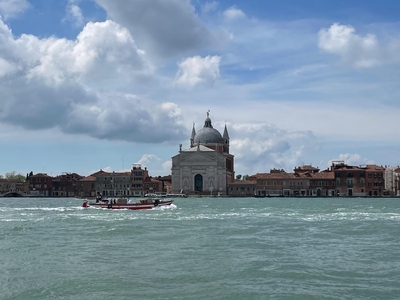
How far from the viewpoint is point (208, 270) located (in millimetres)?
17547

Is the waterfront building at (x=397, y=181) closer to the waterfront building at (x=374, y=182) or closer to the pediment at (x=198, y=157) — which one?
the waterfront building at (x=374, y=182)

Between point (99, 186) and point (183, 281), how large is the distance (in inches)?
4454

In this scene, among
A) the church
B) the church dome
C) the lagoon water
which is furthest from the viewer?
the church dome

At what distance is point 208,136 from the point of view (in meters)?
131

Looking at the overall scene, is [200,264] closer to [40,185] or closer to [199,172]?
[199,172]

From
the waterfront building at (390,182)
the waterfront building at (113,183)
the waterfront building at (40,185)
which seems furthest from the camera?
the waterfront building at (40,185)

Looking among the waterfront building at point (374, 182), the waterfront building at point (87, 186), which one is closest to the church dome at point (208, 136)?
the waterfront building at point (87, 186)

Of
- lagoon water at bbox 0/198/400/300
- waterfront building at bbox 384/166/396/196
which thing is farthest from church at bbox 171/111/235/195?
lagoon water at bbox 0/198/400/300

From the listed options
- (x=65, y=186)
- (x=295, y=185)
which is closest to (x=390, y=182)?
(x=295, y=185)

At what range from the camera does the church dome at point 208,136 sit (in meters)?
131

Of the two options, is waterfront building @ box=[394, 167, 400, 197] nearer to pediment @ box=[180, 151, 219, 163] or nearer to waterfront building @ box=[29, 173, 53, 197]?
pediment @ box=[180, 151, 219, 163]

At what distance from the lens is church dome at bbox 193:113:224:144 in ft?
429

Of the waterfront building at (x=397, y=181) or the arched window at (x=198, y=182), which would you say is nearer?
the waterfront building at (x=397, y=181)

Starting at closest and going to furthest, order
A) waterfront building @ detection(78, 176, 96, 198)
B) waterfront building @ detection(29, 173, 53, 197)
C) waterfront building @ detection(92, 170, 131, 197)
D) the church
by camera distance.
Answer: the church → waterfront building @ detection(92, 170, 131, 197) → waterfront building @ detection(78, 176, 96, 198) → waterfront building @ detection(29, 173, 53, 197)
